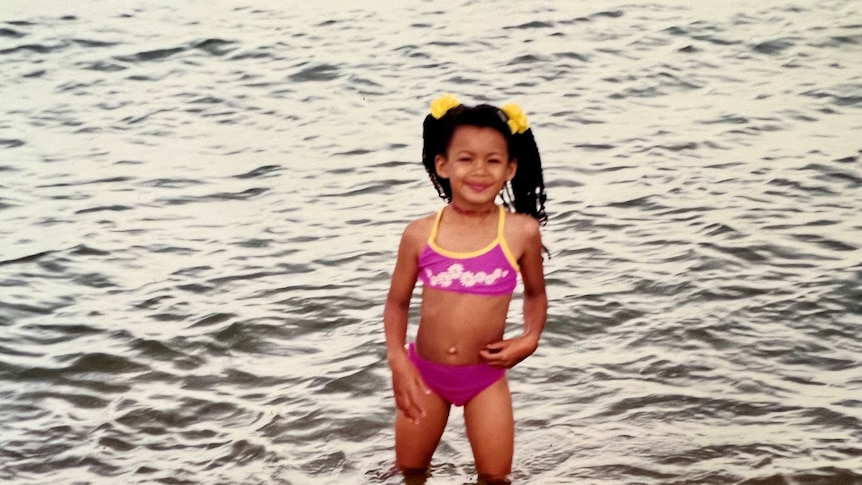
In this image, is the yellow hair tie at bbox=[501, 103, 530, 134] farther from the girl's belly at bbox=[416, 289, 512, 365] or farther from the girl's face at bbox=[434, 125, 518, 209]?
the girl's belly at bbox=[416, 289, 512, 365]

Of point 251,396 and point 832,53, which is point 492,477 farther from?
point 832,53

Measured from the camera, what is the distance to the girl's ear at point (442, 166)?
4.39 meters

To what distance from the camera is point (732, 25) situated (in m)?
13.3

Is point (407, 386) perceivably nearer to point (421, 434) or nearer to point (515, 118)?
point (421, 434)

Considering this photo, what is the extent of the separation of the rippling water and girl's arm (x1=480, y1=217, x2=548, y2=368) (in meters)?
0.72

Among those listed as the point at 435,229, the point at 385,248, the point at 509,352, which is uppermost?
the point at 435,229

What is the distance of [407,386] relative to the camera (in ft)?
14.2

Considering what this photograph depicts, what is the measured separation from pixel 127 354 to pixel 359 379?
3.84 ft

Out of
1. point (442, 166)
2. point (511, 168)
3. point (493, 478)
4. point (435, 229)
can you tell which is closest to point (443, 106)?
point (442, 166)

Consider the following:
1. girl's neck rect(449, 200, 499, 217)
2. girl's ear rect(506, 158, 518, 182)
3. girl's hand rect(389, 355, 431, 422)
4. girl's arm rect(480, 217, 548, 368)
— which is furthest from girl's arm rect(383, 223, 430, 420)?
girl's ear rect(506, 158, 518, 182)

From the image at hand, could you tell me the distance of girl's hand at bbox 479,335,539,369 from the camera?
4242 mm

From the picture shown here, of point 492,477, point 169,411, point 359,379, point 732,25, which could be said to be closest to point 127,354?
point 169,411

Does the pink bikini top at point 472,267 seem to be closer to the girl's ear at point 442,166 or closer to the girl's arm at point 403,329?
the girl's arm at point 403,329

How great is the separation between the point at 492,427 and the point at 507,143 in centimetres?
96
